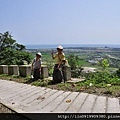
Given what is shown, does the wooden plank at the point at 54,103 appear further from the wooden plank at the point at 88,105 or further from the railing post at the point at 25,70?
the railing post at the point at 25,70

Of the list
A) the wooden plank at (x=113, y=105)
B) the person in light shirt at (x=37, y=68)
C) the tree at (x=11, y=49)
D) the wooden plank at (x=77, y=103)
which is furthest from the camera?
the tree at (x=11, y=49)

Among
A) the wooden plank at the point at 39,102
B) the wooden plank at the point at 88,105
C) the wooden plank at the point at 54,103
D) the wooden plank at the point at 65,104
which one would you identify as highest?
the wooden plank at the point at 88,105

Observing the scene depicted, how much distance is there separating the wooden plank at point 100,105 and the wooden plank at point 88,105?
10cm

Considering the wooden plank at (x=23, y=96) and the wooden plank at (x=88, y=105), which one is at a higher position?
the wooden plank at (x=88, y=105)

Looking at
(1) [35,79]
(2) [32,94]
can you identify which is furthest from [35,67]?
(2) [32,94]

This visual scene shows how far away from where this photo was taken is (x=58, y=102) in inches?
223

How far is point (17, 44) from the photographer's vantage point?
30172 mm

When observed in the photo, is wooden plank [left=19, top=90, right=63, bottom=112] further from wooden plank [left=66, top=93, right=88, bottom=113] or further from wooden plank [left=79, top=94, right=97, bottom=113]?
wooden plank [left=79, top=94, right=97, bottom=113]

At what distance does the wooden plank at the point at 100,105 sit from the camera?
4.80 m

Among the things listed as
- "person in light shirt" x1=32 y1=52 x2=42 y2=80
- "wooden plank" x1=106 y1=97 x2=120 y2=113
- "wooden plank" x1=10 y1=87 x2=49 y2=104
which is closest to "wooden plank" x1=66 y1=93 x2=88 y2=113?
"wooden plank" x1=106 y1=97 x2=120 y2=113

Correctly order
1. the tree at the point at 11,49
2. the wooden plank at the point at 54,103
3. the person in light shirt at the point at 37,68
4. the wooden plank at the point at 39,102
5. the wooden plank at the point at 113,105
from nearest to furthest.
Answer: the wooden plank at the point at 113,105
the wooden plank at the point at 54,103
the wooden plank at the point at 39,102
the person in light shirt at the point at 37,68
the tree at the point at 11,49

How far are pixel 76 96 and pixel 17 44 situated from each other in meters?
25.0

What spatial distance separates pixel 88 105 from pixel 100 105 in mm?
286

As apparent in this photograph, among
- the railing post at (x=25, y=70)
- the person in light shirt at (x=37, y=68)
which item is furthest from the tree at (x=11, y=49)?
the person in light shirt at (x=37, y=68)
